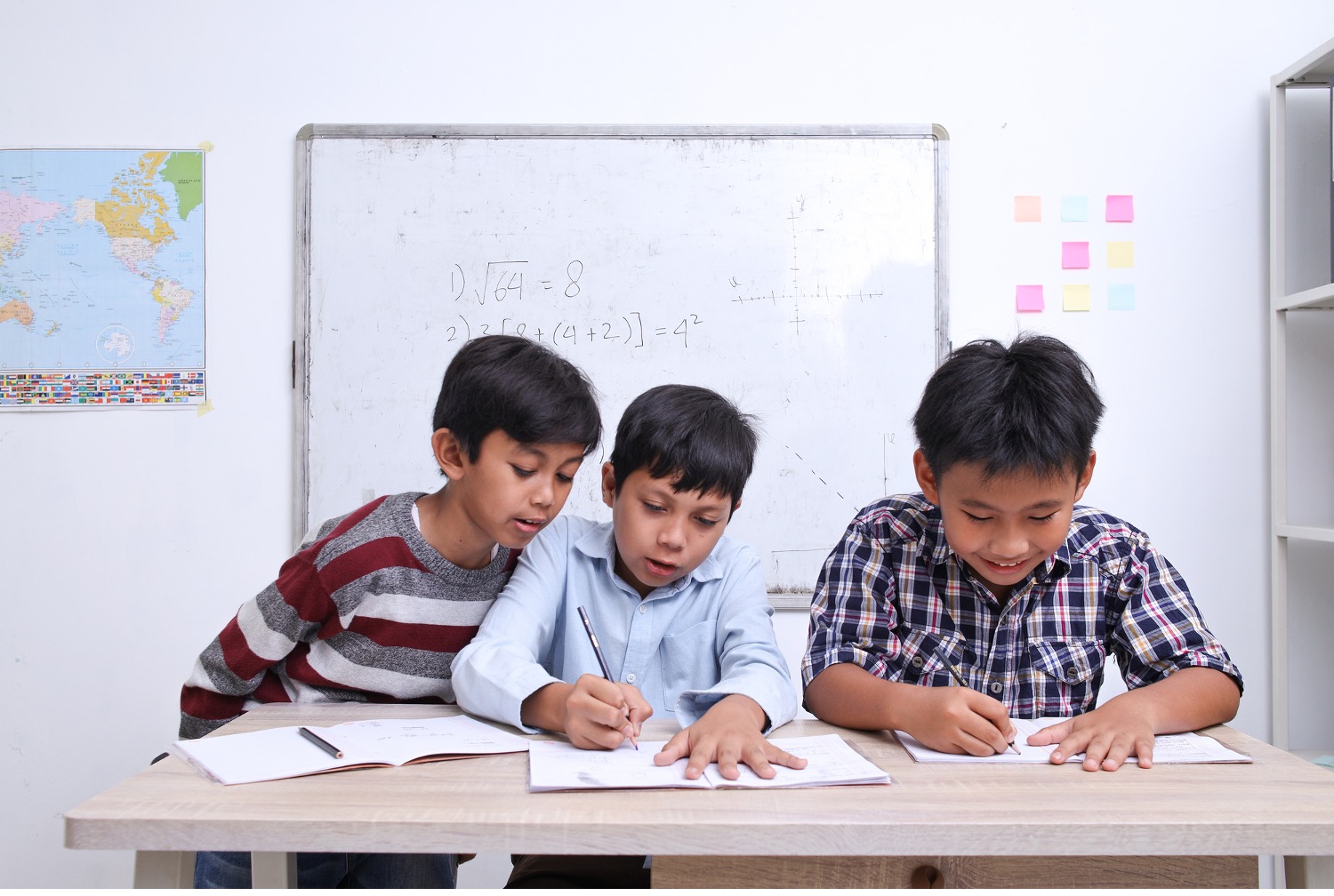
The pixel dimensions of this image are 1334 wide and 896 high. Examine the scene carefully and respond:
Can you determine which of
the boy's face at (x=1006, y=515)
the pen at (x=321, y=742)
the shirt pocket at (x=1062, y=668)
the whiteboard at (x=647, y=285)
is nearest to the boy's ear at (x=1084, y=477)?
the boy's face at (x=1006, y=515)

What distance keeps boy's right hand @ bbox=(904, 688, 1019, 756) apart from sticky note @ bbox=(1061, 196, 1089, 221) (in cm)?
172

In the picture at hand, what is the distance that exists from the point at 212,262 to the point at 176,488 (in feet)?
1.89

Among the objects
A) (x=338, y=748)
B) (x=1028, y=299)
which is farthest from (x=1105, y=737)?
(x=1028, y=299)

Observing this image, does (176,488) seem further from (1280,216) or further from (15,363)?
(1280,216)

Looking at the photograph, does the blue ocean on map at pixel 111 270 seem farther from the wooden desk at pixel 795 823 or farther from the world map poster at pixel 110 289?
the wooden desk at pixel 795 823

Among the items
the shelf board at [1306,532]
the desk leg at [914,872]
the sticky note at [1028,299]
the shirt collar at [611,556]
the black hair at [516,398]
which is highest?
the sticky note at [1028,299]

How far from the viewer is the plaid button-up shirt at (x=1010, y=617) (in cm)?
117

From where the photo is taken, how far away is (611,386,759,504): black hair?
3.91 ft

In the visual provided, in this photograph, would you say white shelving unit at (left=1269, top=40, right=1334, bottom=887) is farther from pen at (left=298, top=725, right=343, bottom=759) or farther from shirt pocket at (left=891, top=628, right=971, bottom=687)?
pen at (left=298, top=725, right=343, bottom=759)

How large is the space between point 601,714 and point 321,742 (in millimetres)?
278

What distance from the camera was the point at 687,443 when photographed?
1.21 meters

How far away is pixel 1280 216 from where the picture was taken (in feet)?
7.19

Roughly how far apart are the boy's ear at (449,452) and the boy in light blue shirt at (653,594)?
150 millimetres

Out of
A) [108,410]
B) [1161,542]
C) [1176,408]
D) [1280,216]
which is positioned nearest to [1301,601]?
[1161,542]
